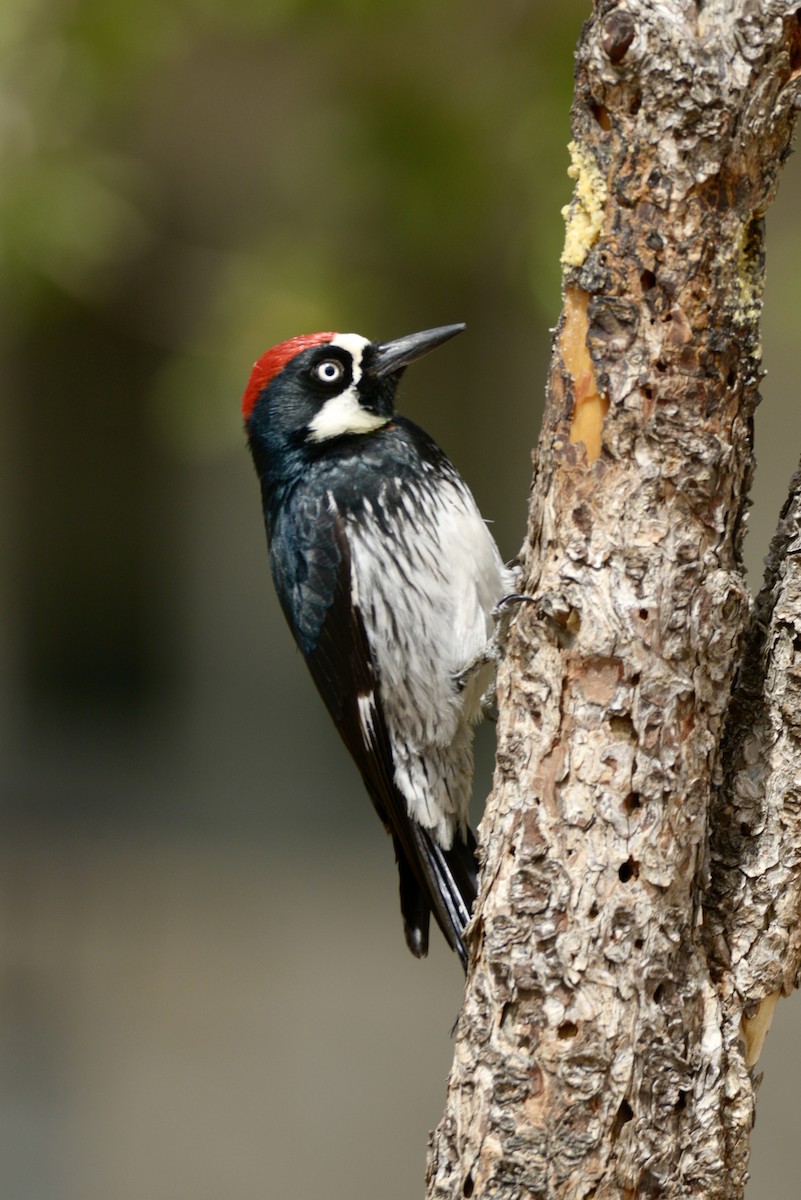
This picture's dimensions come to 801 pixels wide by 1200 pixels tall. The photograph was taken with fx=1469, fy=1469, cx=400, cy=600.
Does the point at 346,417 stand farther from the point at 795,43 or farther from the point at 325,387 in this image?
the point at 795,43

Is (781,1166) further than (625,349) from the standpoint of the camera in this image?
Yes

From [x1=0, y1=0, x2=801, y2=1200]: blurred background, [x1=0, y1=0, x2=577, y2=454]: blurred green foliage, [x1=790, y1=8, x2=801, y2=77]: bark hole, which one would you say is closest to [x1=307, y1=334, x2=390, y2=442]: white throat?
[x1=0, y1=0, x2=577, y2=454]: blurred green foliage

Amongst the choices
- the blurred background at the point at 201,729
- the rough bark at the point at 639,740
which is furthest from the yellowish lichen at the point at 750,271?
the blurred background at the point at 201,729

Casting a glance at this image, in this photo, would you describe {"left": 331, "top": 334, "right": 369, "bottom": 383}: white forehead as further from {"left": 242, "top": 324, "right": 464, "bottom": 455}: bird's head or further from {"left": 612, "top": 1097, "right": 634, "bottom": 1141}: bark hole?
{"left": 612, "top": 1097, "right": 634, "bottom": 1141}: bark hole

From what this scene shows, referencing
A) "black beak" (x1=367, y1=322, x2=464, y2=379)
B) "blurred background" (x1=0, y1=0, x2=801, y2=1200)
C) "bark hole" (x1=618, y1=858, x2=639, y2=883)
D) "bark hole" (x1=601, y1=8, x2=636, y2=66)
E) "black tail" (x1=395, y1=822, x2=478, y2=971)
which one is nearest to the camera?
"bark hole" (x1=601, y1=8, x2=636, y2=66)

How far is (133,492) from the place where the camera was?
22.2 ft

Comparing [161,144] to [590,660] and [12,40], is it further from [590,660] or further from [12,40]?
[590,660]

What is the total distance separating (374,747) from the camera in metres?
3.17

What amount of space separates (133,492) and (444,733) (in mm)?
3905

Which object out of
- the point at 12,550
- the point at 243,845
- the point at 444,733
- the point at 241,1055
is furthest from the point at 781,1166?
the point at 12,550

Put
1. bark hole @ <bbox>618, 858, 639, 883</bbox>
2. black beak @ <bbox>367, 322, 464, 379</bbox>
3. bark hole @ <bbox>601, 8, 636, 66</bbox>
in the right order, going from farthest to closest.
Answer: black beak @ <bbox>367, 322, 464, 379</bbox> → bark hole @ <bbox>618, 858, 639, 883</bbox> → bark hole @ <bbox>601, 8, 636, 66</bbox>

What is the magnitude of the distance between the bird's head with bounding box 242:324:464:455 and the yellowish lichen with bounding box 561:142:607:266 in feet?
3.98

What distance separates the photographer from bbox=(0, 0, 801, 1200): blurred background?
5469 mm

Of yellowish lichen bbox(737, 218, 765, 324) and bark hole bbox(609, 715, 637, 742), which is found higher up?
yellowish lichen bbox(737, 218, 765, 324)
